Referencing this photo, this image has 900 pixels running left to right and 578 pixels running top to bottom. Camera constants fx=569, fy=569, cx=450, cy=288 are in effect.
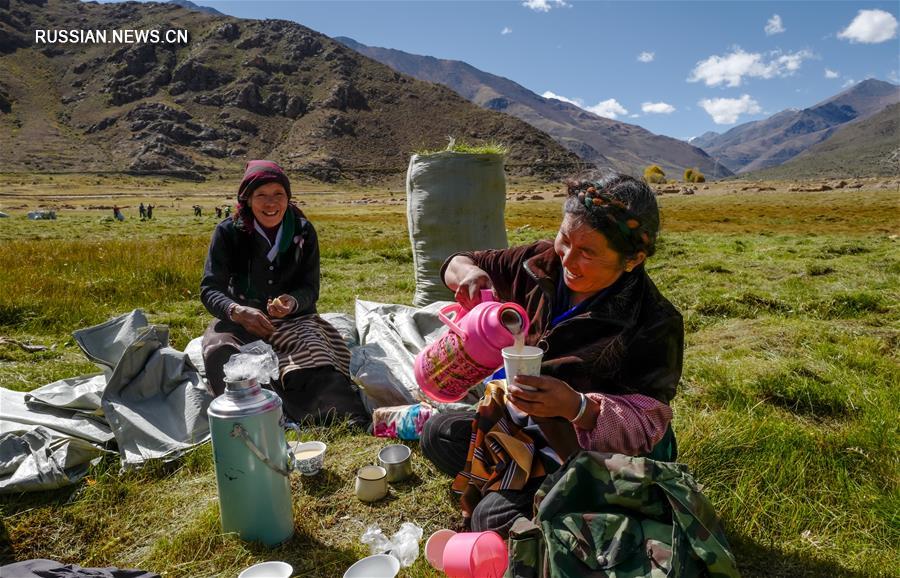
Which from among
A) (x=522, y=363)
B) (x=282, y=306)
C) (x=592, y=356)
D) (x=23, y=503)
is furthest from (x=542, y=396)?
(x=23, y=503)

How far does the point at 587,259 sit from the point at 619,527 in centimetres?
91

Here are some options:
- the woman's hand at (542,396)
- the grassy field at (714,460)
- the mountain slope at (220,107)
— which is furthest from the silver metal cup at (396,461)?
the mountain slope at (220,107)

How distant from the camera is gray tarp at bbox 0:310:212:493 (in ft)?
9.29

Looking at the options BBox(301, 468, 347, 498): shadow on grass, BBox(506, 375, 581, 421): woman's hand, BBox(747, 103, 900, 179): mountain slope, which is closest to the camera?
BBox(506, 375, 581, 421): woman's hand

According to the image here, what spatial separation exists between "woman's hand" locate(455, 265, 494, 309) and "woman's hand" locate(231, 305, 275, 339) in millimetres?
1710

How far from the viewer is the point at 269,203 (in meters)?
3.83

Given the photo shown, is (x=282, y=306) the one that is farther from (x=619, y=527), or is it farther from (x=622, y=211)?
(x=619, y=527)

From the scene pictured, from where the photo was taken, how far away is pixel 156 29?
15288 centimetres

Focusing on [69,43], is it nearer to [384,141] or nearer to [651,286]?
[384,141]

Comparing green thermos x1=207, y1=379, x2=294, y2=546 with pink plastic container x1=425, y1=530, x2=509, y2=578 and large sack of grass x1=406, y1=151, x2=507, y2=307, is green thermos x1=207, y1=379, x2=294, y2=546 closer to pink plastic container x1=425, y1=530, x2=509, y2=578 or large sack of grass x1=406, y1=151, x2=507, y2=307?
pink plastic container x1=425, y1=530, x2=509, y2=578

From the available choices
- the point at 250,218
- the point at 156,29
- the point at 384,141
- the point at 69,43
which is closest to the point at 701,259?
the point at 250,218

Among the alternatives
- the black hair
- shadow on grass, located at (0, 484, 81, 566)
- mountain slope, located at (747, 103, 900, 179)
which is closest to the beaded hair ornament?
the black hair

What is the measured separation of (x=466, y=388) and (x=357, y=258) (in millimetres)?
9637

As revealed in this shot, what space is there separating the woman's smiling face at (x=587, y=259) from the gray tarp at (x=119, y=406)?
160 cm
